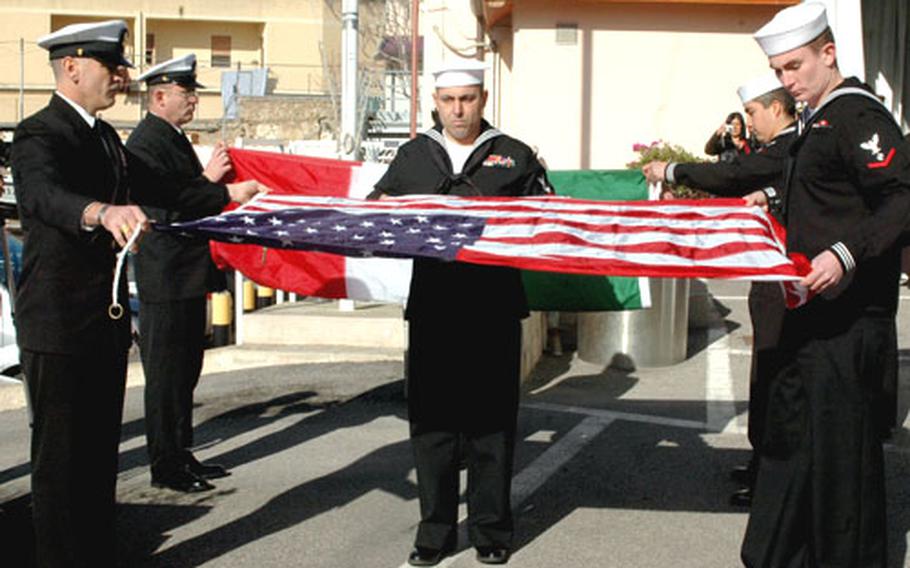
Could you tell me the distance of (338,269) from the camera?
6996 millimetres

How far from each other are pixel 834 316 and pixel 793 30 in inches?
41.3

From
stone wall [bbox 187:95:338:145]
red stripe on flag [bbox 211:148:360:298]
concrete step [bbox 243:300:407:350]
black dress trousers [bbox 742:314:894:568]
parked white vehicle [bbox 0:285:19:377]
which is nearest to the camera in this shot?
black dress trousers [bbox 742:314:894:568]

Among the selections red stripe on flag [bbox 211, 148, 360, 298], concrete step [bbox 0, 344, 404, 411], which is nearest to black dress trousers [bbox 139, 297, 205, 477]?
red stripe on flag [bbox 211, 148, 360, 298]

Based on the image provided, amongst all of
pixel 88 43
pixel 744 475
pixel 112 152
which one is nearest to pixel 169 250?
pixel 112 152

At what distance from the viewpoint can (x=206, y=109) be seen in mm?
53281

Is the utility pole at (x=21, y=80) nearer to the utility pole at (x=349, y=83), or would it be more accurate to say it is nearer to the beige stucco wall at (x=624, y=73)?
the beige stucco wall at (x=624, y=73)

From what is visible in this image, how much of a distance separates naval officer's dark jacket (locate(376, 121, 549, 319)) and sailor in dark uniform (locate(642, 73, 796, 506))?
0.81m

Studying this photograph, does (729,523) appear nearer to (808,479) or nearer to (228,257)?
(808,479)

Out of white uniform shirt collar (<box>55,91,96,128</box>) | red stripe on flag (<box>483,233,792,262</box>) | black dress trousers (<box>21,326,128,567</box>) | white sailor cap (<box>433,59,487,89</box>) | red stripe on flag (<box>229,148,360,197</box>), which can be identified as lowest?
black dress trousers (<box>21,326,128,567</box>)

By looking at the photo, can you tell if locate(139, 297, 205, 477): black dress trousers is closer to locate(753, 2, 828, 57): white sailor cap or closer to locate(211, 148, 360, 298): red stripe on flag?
locate(211, 148, 360, 298): red stripe on flag

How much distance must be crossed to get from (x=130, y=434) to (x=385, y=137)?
2970 centimetres

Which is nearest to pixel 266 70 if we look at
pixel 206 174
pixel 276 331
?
pixel 276 331

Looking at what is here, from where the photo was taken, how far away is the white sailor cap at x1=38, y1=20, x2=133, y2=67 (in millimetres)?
4648

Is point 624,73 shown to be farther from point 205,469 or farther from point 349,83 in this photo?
point 205,469
